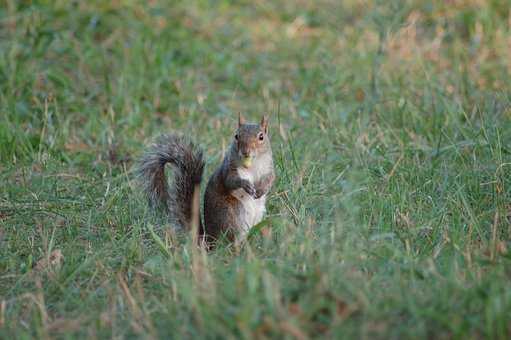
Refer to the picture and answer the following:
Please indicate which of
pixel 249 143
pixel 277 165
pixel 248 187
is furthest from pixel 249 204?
pixel 277 165

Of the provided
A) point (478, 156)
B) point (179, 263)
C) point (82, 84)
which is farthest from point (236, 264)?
point (82, 84)

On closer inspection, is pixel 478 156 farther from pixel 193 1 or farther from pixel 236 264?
pixel 193 1

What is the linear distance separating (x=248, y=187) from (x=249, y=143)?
0.61ft

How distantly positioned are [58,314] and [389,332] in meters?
1.11

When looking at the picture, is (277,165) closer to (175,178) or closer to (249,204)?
(249,204)

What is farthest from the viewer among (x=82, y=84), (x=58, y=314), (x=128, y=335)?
(x=82, y=84)

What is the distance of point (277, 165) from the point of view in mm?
4074

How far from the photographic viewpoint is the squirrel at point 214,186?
3498mm

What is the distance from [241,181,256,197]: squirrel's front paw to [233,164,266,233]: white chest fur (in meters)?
0.02

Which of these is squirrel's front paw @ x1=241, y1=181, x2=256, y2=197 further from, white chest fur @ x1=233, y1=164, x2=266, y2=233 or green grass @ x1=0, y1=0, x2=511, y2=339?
green grass @ x1=0, y1=0, x2=511, y2=339

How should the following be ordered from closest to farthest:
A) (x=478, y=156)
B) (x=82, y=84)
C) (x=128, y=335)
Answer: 1. (x=128, y=335)
2. (x=478, y=156)
3. (x=82, y=84)

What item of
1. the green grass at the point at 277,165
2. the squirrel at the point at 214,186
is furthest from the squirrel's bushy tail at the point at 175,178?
the green grass at the point at 277,165

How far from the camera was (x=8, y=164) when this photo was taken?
4270 millimetres

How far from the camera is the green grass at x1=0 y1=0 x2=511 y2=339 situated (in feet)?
7.87
